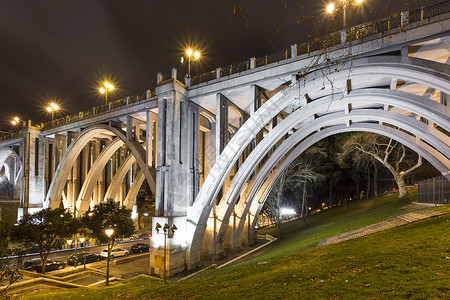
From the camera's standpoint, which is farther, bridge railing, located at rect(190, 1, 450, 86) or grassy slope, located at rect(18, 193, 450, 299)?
bridge railing, located at rect(190, 1, 450, 86)

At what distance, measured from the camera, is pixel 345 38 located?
42.7 ft

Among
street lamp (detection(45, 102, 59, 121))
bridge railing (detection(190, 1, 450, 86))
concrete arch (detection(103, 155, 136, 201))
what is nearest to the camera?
bridge railing (detection(190, 1, 450, 86))

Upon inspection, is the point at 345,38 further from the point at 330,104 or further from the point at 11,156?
the point at 11,156

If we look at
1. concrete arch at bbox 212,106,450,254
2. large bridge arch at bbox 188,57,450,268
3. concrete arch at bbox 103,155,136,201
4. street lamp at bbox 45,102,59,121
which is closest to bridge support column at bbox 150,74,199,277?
large bridge arch at bbox 188,57,450,268

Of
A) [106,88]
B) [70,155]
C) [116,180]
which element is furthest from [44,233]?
[116,180]

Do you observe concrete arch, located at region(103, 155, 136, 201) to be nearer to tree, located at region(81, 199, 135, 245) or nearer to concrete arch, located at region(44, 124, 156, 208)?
concrete arch, located at region(44, 124, 156, 208)

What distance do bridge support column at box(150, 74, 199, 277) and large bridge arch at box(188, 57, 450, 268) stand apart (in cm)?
92

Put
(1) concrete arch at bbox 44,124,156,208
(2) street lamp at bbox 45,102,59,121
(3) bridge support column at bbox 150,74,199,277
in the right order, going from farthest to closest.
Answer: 1. (2) street lamp at bbox 45,102,59,121
2. (1) concrete arch at bbox 44,124,156,208
3. (3) bridge support column at bbox 150,74,199,277

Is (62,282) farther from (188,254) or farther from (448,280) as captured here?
(448,280)

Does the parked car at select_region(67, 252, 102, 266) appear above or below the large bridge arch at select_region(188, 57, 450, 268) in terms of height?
below

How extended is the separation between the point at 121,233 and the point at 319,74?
17624 mm

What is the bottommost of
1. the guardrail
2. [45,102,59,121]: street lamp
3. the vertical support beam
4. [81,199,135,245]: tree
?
[81,199,135,245]: tree

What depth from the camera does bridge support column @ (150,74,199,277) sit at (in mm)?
16172

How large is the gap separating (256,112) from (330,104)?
13.9 feet
